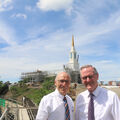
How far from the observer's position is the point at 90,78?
2842mm

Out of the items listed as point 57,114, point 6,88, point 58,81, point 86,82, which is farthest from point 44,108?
point 6,88

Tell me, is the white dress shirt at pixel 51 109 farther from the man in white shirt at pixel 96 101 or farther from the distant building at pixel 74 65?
the distant building at pixel 74 65

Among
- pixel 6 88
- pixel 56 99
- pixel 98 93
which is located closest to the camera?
pixel 98 93

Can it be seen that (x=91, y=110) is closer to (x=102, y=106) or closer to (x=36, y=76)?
(x=102, y=106)

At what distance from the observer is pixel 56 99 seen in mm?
3127

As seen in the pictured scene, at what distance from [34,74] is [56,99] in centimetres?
5814

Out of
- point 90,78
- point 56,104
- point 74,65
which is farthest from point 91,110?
point 74,65

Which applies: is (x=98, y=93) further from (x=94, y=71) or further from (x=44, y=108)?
(x=44, y=108)

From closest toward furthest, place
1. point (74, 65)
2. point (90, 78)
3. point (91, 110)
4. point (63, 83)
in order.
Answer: point (91, 110)
point (90, 78)
point (63, 83)
point (74, 65)

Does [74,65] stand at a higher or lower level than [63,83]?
higher

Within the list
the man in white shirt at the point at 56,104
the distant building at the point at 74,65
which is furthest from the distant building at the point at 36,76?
the man in white shirt at the point at 56,104

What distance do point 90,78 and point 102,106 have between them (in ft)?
1.77

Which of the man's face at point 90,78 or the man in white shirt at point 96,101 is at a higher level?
the man's face at point 90,78

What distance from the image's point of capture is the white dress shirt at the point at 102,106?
264cm
